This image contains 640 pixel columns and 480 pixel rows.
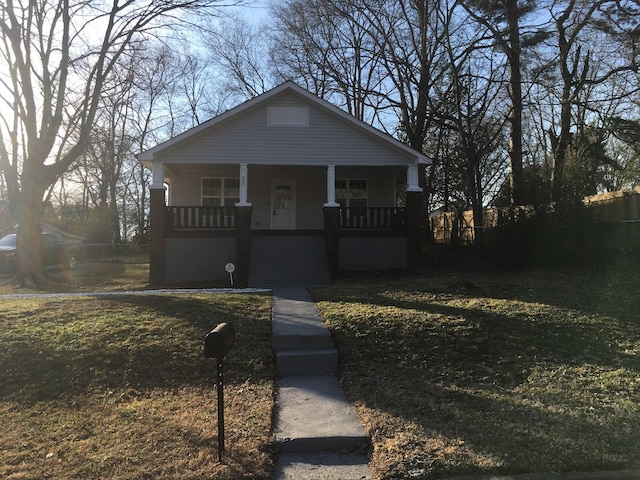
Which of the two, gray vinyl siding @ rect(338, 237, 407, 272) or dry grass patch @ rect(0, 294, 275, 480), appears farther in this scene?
gray vinyl siding @ rect(338, 237, 407, 272)

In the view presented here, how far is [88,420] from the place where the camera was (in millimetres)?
4926

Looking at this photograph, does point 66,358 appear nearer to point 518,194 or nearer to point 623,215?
point 518,194

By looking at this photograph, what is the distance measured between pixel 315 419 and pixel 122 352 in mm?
3083

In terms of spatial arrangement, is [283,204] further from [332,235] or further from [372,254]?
[372,254]

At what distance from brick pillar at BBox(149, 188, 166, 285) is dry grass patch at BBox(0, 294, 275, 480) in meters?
5.43

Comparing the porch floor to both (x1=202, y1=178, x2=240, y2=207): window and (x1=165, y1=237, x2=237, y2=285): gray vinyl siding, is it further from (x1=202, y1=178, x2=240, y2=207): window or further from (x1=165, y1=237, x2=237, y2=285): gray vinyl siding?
(x1=202, y1=178, x2=240, y2=207): window

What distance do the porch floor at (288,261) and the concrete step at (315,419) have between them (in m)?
7.09

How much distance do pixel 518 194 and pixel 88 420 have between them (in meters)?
11.9

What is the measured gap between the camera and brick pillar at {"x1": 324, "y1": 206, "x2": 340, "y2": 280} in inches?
577

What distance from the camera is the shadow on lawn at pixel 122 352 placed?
5902 mm

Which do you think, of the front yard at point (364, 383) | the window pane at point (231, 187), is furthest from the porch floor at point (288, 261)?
the front yard at point (364, 383)

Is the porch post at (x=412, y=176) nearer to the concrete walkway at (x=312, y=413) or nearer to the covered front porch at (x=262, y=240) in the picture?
the covered front porch at (x=262, y=240)

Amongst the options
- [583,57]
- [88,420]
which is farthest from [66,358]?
[583,57]

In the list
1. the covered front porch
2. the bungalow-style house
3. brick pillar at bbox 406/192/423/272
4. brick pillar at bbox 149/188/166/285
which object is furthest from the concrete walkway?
brick pillar at bbox 406/192/423/272
